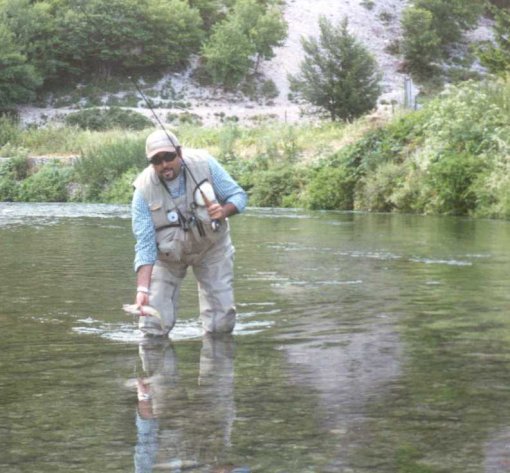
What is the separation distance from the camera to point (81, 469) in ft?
17.3

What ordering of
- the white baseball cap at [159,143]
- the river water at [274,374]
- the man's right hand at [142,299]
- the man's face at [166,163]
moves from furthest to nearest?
the man's face at [166,163], the white baseball cap at [159,143], the man's right hand at [142,299], the river water at [274,374]

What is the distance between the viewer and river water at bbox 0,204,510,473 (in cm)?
553

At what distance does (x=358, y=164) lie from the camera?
1444 inches

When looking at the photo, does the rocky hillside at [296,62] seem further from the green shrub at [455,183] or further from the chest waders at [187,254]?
the chest waders at [187,254]

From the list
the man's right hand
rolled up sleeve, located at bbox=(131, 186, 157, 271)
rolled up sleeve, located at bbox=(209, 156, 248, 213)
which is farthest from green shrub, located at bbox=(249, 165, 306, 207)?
the man's right hand

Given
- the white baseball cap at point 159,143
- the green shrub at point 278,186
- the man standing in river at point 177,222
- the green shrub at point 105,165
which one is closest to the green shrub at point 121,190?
the green shrub at point 105,165

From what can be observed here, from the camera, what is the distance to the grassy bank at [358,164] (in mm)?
30953

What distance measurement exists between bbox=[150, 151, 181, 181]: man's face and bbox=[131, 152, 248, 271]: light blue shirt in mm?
156

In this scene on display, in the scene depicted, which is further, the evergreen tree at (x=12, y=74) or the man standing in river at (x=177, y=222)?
the evergreen tree at (x=12, y=74)

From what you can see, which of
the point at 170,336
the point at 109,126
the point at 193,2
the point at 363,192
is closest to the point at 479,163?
the point at 363,192

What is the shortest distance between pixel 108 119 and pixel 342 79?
3118 cm

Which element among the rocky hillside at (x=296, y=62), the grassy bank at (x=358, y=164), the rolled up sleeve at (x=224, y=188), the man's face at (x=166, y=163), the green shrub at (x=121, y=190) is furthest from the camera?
the rocky hillside at (x=296, y=62)

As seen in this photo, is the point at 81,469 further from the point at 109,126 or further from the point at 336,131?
the point at 109,126

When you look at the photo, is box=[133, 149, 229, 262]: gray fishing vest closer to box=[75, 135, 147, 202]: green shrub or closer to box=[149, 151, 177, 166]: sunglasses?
box=[149, 151, 177, 166]: sunglasses
